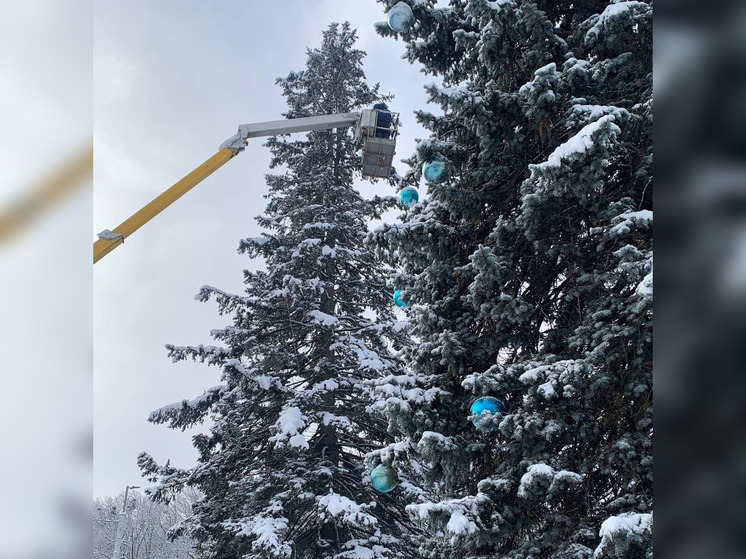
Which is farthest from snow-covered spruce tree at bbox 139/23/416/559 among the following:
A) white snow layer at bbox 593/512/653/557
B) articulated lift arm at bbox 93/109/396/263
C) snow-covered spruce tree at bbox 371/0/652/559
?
white snow layer at bbox 593/512/653/557

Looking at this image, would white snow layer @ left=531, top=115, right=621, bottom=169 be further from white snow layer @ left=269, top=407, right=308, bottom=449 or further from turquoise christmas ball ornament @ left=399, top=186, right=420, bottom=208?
white snow layer @ left=269, top=407, right=308, bottom=449

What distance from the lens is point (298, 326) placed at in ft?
37.2

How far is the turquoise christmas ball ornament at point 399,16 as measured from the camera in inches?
216

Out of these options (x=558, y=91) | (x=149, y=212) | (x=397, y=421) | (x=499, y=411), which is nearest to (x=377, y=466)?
(x=397, y=421)

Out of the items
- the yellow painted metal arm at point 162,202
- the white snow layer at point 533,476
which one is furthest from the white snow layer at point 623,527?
the yellow painted metal arm at point 162,202

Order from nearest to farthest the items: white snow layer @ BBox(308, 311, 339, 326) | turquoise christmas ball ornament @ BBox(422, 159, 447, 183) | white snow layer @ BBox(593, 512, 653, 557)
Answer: white snow layer @ BBox(593, 512, 653, 557) → turquoise christmas ball ornament @ BBox(422, 159, 447, 183) → white snow layer @ BBox(308, 311, 339, 326)

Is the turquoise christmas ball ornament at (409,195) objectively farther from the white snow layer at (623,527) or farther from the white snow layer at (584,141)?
the white snow layer at (623,527)

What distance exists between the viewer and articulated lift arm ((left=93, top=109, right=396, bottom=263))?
7234 millimetres

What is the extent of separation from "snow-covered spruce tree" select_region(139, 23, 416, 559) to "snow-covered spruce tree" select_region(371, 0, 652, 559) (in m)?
4.17

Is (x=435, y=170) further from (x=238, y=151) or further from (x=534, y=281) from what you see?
(x=238, y=151)
